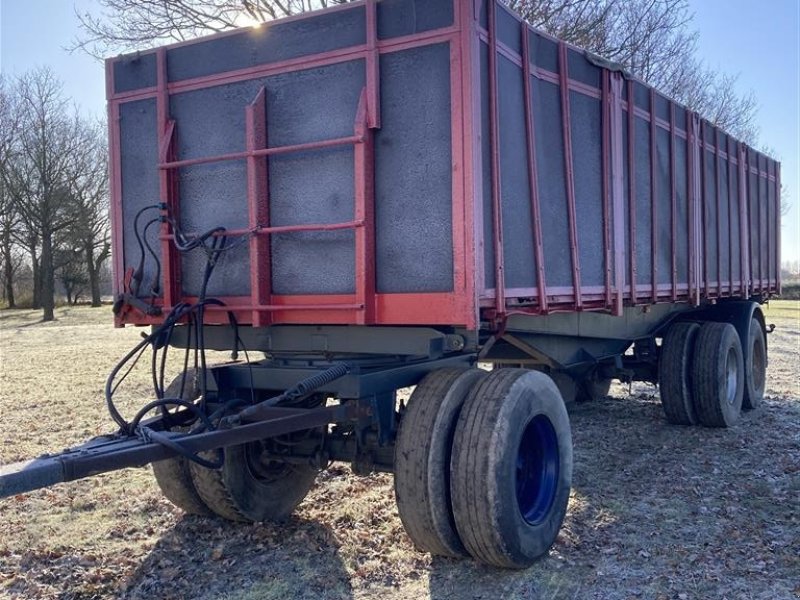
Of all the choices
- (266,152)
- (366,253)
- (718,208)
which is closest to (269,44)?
(266,152)

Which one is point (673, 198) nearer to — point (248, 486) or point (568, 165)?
point (568, 165)

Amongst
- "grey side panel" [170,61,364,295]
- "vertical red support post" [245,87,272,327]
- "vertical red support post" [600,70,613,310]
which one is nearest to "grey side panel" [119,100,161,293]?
"grey side panel" [170,61,364,295]

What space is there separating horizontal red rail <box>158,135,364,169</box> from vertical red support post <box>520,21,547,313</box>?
3.84ft

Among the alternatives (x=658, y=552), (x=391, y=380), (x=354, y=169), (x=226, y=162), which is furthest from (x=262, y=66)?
(x=658, y=552)

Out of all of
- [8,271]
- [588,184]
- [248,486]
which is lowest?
[248,486]

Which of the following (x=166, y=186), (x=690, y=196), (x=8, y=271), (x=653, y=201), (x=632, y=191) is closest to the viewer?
(x=166, y=186)

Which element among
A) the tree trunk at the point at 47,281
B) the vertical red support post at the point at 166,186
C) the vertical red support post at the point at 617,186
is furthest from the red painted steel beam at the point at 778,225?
the tree trunk at the point at 47,281

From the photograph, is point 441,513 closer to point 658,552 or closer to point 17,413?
point 658,552

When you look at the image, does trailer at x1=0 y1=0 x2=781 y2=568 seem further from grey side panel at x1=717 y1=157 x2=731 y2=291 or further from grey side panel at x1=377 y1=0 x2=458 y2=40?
grey side panel at x1=717 y1=157 x2=731 y2=291

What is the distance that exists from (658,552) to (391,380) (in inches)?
76.5

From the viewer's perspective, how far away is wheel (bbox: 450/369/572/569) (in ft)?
13.6

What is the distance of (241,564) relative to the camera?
15.3 feet

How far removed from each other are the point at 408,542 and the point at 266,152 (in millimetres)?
2547

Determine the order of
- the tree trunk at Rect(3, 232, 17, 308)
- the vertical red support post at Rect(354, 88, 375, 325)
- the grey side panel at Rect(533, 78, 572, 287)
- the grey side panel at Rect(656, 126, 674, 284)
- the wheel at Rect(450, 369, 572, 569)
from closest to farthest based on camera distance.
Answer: the wheel at Rect(450, 369, 572, 569) < the vertical red support post at Rect(354, 88, 375, 325) < the grey side panel at Rect(533, 78, 572, 287) < the grey side panel at Rect(656, 126, 674, 284) < the tree trunk at Rect(3, 232, 17, 308)
